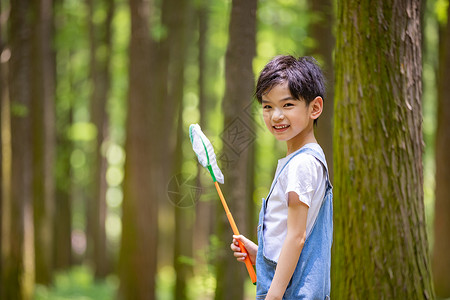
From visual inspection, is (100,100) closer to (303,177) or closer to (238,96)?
(238,96)

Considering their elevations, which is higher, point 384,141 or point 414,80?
point 414,80

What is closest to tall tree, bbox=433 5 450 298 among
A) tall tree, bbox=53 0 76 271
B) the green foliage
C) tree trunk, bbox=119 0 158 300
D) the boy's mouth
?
tree trunk, bbox=119 0 158 300

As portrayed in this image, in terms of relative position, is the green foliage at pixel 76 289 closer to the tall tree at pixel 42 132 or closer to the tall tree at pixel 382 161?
the tall tree at pixel 42 132

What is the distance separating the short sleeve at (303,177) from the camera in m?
2.33

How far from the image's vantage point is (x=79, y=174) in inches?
1060

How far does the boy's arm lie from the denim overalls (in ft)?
0.33

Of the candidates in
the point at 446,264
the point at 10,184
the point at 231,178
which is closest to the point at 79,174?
the point at 10,184

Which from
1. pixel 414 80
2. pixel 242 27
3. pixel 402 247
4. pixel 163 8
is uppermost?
pixel 163 8

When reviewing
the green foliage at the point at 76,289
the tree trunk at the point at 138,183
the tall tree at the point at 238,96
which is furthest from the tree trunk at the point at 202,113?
the tall tree at the point at 238,96

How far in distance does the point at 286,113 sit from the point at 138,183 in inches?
270

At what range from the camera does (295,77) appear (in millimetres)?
2549

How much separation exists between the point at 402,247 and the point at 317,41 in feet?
13.4

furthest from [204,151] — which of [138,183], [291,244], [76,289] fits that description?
[76,289]

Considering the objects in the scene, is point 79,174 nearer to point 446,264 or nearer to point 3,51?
point 3,51
